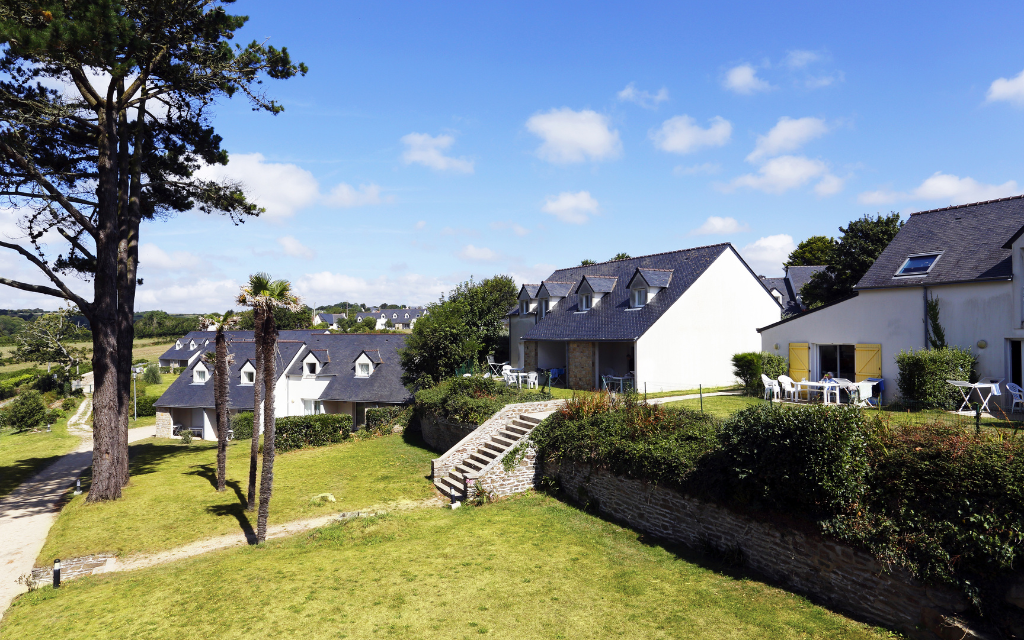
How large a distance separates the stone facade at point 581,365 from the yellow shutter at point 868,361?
11.9 m

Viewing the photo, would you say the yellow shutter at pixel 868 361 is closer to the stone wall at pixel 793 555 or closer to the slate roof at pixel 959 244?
the slate roof at pixel 959 244

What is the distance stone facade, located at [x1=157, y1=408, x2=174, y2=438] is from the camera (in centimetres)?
3828

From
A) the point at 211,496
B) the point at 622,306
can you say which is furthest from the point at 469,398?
the point at 622,306

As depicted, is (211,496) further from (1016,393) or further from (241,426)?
(1016,393)

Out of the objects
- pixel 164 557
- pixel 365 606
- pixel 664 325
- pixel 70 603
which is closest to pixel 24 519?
pixel 164 557

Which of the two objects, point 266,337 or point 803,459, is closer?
point 803,459

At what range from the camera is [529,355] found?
34.2 m

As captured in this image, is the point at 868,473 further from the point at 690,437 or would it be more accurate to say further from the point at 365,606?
the point at 365,606

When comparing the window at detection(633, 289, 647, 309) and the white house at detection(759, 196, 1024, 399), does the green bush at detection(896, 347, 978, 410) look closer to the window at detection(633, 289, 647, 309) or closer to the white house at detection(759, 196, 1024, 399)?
the white house at detection(759, 196, 1024, 399)

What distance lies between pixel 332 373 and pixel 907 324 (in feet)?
109

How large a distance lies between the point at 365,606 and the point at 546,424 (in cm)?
779

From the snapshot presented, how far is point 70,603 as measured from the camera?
9.98 m

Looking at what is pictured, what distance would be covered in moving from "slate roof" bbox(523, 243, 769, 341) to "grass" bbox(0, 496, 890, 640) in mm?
15580

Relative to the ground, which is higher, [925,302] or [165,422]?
[925,302]
